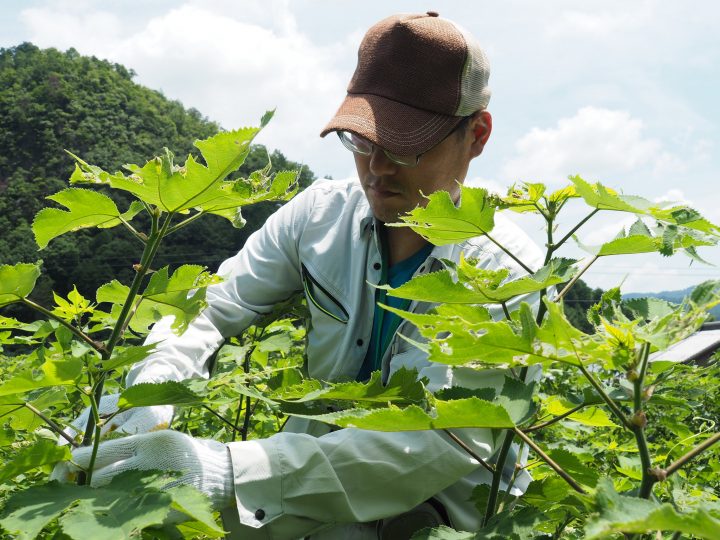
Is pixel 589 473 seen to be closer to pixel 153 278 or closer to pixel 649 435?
pixel 153 278

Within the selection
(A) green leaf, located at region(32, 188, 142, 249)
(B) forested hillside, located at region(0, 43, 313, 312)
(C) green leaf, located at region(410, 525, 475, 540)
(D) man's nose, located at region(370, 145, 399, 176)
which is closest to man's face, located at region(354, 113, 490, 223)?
(D) man's nose, located at region(370, 145, 399, 176)

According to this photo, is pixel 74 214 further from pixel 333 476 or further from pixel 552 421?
pixel 552 421

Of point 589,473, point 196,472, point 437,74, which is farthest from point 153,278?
point 437,74

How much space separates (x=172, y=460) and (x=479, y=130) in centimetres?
142

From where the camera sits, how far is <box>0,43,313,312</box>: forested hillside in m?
47.3

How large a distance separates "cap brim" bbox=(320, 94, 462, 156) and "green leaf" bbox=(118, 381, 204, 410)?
106 cm

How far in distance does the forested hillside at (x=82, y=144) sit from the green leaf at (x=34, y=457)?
45.1 m

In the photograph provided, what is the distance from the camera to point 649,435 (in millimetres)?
3430

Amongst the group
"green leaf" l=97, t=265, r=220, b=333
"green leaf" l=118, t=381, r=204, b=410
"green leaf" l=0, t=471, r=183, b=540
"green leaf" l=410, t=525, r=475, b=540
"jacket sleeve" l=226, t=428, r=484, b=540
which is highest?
"green leaf" l=97, t=265, r=220, b=333

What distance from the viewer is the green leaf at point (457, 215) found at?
3.77ft

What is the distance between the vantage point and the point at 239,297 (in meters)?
2.32

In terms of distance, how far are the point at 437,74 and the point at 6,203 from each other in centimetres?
5713

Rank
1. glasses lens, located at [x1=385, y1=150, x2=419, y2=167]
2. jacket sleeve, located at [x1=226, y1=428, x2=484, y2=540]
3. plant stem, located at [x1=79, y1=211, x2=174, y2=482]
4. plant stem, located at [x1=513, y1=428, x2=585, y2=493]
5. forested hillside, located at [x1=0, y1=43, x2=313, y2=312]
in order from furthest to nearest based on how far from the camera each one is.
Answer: forested hillside, located at [x1=0, y1=43, x2=313, y2=312]
glasses lens, located at [x1=385, y1=150, x2=419, y2=167]
jacket sleeve, located at [x1=226, y1=428, x2=484, y2=540]
plant stem, located at [x1=79, y1=211, x2=174, y2=482]
plant stem, located at [x1=513, y1=428, x2=585, y2=493]

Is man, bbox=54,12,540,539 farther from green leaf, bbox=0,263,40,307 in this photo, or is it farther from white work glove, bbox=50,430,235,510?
green leaf, bbox=0,263,40,307
